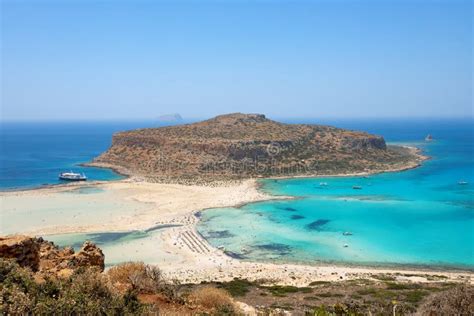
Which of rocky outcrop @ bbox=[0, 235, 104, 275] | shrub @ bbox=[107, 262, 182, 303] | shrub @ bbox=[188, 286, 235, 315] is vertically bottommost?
shrub @ bbox=[188, 286, 235, 315]

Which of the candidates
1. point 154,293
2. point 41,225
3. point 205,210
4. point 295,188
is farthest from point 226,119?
point 154,293

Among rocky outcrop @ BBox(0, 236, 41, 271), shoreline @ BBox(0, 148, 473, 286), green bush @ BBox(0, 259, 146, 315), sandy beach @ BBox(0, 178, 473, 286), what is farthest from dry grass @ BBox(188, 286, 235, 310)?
sandy beach @ BBox(0, 178, 473, 286)

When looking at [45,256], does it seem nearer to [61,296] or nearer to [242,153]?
[61,296]

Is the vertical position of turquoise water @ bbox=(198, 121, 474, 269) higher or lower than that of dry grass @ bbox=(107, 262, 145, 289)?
lower

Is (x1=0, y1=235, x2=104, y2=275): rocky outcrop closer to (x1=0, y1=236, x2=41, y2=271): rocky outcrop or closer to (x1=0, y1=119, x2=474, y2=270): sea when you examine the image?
(x1=0, y1=236, x2=41, y2=271): rocky outcrop

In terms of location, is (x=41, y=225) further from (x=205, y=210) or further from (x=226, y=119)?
(x=226, y=119)

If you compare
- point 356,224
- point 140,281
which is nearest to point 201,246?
point 356,224
